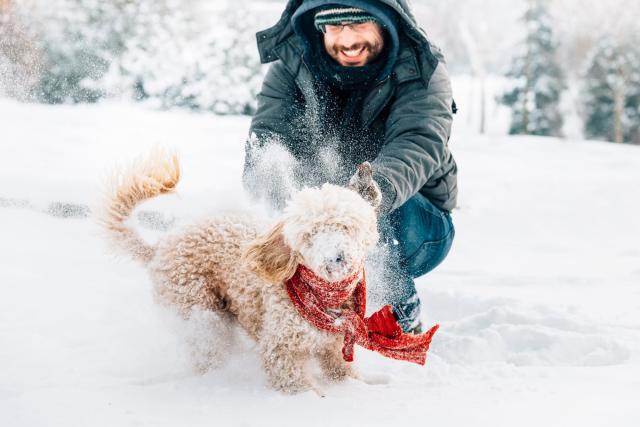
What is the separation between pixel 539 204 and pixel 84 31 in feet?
40.6

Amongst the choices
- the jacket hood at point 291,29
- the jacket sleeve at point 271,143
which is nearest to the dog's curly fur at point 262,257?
the jacket sleeve at point 271,143

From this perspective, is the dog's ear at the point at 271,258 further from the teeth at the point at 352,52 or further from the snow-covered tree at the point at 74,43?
the snow-covered tree at the point at 74,43

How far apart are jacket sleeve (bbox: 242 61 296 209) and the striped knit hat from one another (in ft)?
1.45

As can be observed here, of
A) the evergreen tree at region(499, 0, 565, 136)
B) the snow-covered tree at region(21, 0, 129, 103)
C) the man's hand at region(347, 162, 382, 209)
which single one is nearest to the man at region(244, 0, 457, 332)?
the man's hand at region(347, 162, 382, 209)

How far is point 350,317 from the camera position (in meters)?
2.30

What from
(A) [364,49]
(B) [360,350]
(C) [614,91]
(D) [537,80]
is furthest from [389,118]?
(C) [614,91]

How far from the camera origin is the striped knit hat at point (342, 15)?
2695mm

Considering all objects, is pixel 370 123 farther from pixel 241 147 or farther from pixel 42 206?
pixel 241 147

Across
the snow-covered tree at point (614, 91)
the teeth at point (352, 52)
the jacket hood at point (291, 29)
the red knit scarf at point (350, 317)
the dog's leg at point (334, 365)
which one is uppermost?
the jacket hood at point (291, 29)

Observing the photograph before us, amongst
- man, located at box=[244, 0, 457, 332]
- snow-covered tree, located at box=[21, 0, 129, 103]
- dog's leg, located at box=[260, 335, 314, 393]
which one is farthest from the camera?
snow-covered tree, located at box=[21, 0, 129, 103]

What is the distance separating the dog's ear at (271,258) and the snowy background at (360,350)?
1.51 ft

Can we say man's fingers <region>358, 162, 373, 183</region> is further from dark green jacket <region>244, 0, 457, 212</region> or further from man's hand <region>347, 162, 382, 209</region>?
dark green jacket <region>244, 0, 457, 212</region>

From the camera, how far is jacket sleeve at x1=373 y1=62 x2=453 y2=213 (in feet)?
8.38

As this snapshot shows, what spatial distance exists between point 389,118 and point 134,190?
1.21 metres
